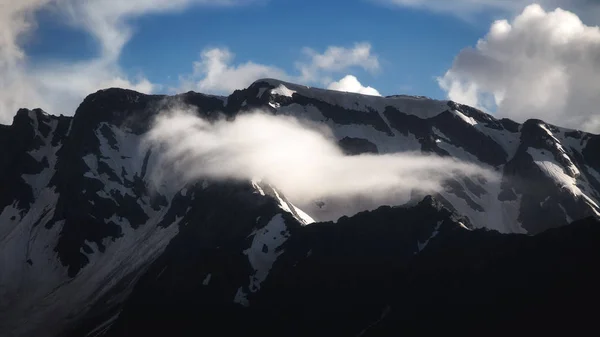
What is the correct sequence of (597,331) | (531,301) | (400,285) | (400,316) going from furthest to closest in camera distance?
(400,285) < (400,316) < (531,301) < (597,331)

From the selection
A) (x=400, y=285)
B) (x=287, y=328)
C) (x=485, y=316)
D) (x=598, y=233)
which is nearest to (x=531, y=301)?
(x=485, y=316)

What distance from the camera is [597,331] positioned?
504ft

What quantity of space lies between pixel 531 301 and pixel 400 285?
33482mm

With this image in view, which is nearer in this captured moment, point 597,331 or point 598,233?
point 597,331

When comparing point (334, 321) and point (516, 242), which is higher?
point (516, 242)

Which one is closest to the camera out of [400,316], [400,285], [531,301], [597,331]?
[597,331]

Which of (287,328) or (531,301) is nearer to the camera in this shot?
(531,301)

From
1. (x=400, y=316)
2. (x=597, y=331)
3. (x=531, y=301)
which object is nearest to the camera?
(x=597, y=331)

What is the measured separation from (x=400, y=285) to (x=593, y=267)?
4187 cm

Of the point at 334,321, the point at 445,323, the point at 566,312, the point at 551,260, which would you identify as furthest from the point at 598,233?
the point at 334,321

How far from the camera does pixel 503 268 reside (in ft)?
604

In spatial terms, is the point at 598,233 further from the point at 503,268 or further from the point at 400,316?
the point at 400,316

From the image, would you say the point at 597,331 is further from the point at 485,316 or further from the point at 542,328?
the point at 485,316

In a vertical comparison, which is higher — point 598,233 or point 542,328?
point 598,233
